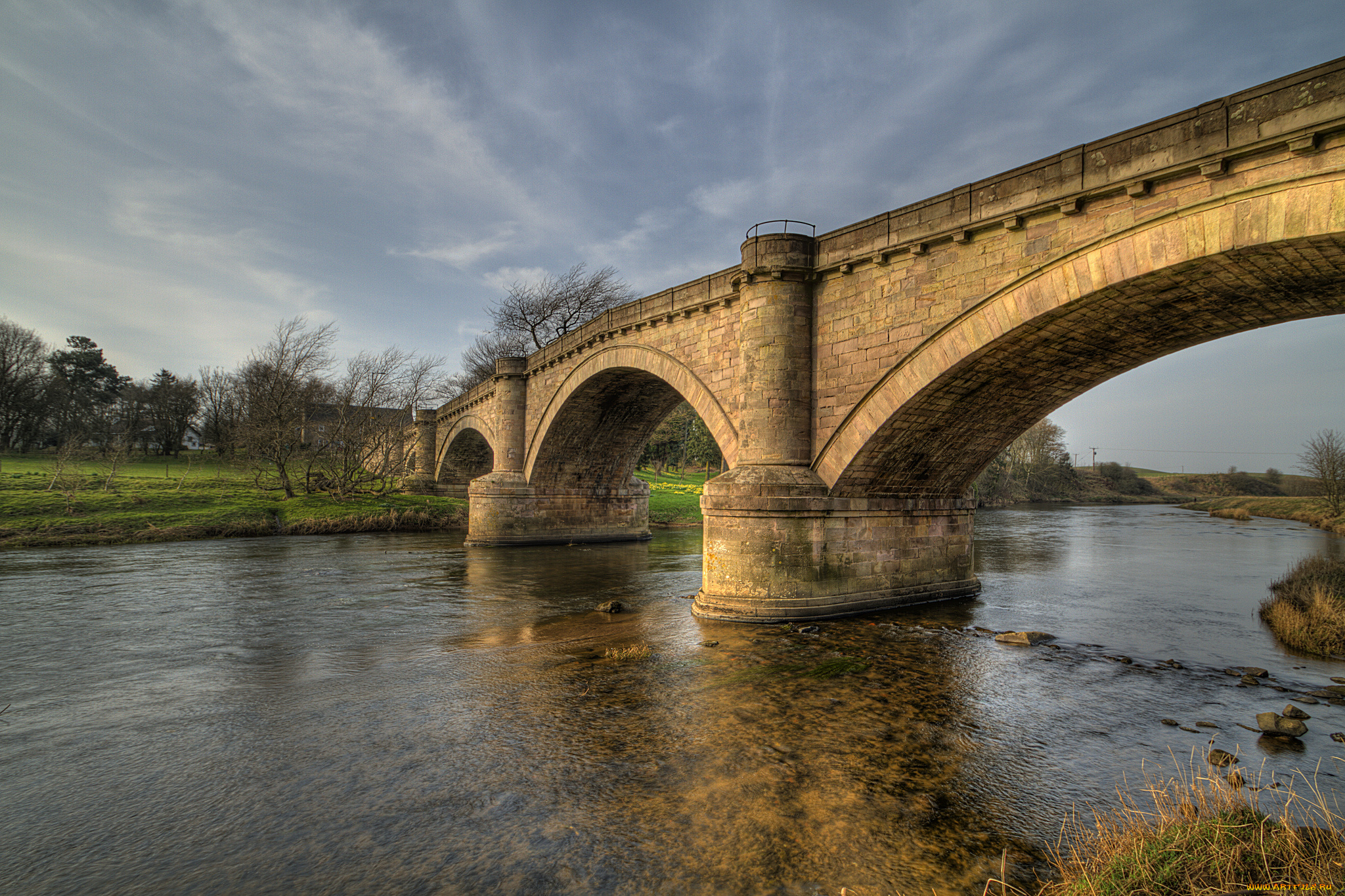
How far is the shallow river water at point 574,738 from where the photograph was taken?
4160 millimetres

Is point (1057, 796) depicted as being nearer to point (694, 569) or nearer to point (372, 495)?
point (694, 569)

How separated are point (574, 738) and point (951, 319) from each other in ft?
25.8

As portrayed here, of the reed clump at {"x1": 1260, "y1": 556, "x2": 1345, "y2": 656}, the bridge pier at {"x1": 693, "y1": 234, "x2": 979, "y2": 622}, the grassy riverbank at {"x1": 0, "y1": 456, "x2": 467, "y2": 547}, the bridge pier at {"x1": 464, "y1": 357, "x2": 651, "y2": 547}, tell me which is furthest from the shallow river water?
the bridge pier at {"x1": 464, "y1": 357, "x2": 651, "y2": 547}

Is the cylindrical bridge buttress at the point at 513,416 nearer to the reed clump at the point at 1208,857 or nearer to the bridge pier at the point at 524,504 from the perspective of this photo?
the bridge pier at the point at 524,504

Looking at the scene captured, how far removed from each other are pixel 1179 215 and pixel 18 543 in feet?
95.8

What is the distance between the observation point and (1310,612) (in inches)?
415

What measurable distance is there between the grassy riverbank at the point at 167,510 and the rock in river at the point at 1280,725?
28.6m

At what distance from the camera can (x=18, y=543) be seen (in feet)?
64.0

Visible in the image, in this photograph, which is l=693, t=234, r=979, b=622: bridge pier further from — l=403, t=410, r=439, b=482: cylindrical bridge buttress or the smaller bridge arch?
l=403, t=410, r=439, b=482: cylindrical bridge buttress

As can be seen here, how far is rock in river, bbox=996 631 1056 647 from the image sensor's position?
9.91 m

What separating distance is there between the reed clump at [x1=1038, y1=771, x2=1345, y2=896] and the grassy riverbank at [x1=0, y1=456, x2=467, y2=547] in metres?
27.5

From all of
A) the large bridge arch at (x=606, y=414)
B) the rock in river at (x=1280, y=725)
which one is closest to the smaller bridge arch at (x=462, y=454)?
the large bridge arch at (x=606, y=414)

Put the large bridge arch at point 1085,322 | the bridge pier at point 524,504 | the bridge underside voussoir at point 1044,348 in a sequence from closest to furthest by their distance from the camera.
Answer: the large bridge arch at point 1085,322, the bridge underside voussoir at point 1044,348, the bridge pier at point 524,504

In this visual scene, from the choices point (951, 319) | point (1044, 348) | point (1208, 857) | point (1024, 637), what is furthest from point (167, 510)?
point (1208, 857)
